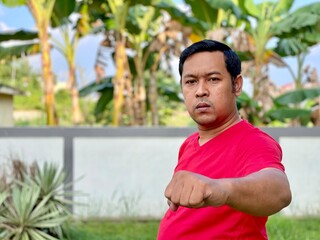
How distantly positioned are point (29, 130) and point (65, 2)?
3088 millimetres

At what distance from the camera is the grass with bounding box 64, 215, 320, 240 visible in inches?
263

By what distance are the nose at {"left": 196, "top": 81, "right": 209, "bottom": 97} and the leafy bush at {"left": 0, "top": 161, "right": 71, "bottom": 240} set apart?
4138mm

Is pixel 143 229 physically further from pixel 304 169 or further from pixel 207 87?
pixel 207 87

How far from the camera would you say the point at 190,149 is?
1.58 meters

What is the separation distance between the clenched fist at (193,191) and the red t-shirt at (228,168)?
0.76 ft

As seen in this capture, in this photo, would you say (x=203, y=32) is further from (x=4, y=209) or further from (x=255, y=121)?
(x=4, y=209)

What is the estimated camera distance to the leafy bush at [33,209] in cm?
531

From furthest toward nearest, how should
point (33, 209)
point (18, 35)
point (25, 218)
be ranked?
point (18, 35) < point (33, 209) < point (25, 218)

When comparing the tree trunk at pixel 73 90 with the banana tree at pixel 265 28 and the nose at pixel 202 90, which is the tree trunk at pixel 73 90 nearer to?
the banana tree at pixel 265 28

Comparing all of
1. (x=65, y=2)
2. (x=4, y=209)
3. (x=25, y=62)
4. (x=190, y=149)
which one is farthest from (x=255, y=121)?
(x=25, y=62)

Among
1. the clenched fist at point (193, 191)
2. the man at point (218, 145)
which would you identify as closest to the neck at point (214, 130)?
the man at point (218, 145)

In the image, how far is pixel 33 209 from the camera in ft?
18.7

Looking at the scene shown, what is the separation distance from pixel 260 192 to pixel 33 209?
4.81 metres

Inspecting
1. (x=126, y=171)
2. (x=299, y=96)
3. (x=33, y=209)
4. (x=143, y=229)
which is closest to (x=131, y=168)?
(x=126, y=171)
